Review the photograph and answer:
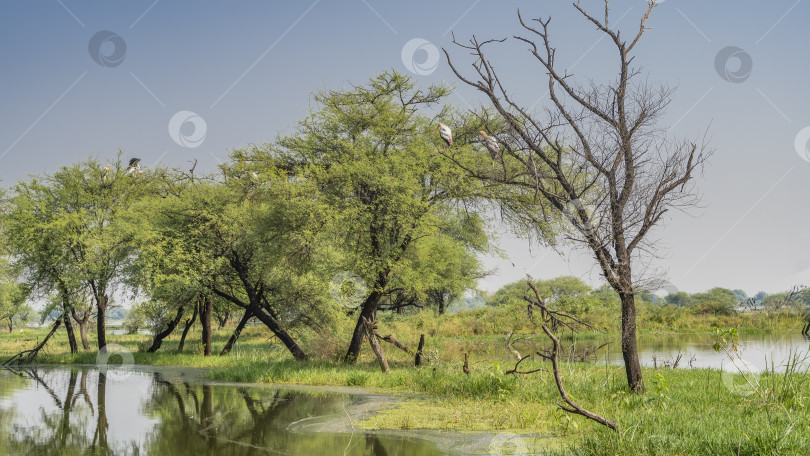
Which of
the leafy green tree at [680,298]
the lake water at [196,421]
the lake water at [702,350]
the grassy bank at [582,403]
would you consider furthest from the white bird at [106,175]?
the leafy green tree at [680,298]

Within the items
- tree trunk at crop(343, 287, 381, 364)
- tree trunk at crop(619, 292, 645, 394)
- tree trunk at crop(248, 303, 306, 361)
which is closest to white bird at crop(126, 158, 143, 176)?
tree trunk at crop(248, 303, 306, 361)

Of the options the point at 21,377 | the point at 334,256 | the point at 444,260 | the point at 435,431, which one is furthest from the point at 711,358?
the point at 21,377

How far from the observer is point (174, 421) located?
44.6ft

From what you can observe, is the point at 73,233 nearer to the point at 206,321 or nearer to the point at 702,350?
the point at 206,321

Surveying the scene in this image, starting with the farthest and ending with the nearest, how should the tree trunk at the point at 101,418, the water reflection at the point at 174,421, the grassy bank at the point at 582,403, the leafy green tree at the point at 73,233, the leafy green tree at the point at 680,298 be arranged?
the leafy green tree at the point at 680,298 < the leafy green tree at the point at 73,233 < the tree trunk at the point at 101,418 < the water reflection at the point at 174,421 < the grassy bank at the point at 582,403

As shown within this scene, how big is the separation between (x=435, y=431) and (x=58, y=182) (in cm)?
2715

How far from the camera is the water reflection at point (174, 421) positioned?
1062cm

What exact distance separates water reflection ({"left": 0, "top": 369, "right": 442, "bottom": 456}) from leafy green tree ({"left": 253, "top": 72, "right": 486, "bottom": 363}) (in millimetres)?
6082

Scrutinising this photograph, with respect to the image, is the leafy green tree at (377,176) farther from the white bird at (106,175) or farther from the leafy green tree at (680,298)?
the leafy green tree at (680,298)

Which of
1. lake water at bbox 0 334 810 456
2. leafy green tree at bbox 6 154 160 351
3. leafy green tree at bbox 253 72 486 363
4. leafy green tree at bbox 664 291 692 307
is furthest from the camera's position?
leafy green tree at bbox 664 291 692 307

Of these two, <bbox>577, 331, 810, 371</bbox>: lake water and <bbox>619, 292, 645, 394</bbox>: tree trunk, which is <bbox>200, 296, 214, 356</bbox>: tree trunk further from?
<bbox>619, 292, 645, 394</bbox>: tree trunk

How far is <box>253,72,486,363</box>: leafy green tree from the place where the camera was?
2108cm

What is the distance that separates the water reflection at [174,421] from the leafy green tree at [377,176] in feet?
20.0

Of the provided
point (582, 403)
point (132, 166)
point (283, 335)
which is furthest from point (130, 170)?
point (582, 403)
